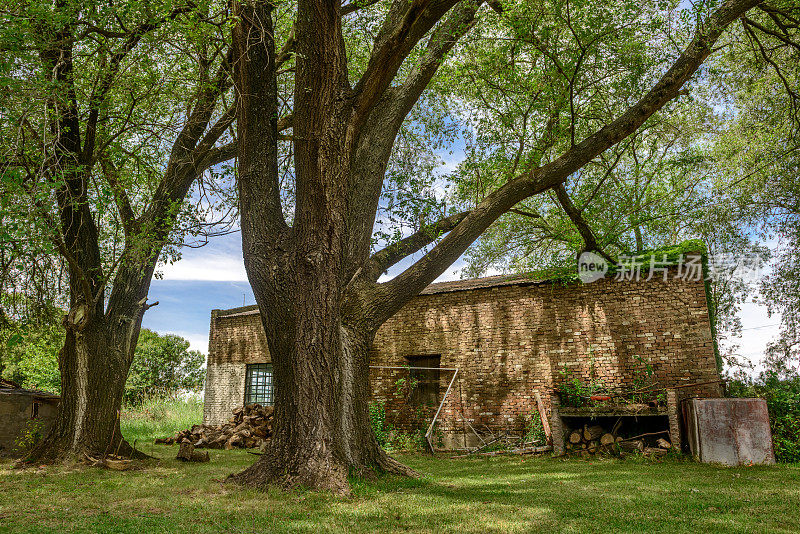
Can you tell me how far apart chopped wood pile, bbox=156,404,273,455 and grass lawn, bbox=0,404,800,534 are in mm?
5589

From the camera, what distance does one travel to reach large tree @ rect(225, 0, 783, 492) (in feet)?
17.7

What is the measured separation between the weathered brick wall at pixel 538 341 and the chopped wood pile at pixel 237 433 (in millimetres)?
3136

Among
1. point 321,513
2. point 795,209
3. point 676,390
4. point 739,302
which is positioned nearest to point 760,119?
point 795,209

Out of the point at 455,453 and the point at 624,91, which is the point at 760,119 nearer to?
the point at 624,91

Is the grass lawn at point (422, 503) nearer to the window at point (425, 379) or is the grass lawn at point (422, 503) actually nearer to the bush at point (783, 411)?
the bush at point (783, 411)

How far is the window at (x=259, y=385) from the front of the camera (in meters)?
15.4

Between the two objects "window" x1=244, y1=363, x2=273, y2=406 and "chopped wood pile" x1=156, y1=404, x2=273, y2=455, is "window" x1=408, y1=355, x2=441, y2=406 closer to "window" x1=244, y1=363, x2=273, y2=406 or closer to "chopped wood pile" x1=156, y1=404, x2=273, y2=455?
"chopped wood pile" x1=156, y1=404, x2=273, y2=455

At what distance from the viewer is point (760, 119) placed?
44.3 ft

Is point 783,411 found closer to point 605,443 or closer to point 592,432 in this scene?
point 605,443

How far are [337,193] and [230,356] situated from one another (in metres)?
11.9

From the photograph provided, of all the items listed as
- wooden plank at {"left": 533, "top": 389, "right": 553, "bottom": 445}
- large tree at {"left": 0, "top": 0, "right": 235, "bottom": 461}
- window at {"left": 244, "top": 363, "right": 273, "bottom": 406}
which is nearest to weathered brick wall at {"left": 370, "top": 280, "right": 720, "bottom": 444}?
wooden plank at {"left": 533, "top": 389, "right": 553, "bottom": 445}

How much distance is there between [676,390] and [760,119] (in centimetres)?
863

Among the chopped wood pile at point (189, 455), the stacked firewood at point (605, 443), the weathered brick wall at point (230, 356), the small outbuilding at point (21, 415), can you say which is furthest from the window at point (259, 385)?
the stacked firewood at point (605, 443)

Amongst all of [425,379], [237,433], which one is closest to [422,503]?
[425,379]
